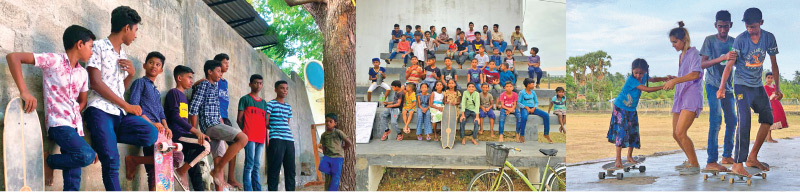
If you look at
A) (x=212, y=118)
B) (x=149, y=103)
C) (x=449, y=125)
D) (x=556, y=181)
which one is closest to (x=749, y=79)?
(x=556, y=181)

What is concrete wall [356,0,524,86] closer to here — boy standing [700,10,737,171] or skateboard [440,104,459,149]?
skateboard [440,104,459,149]

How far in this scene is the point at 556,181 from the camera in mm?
4766

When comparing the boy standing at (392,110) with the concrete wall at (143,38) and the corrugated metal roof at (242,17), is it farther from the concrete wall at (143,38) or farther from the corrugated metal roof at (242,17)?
the corrugated metal roof at (242,17)

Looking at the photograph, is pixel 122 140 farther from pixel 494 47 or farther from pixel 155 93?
pixel 494 47

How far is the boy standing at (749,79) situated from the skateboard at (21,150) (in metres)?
4.32

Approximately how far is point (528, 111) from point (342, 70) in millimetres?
1757

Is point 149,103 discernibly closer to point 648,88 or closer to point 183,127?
point 183,127

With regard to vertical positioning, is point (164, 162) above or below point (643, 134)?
below

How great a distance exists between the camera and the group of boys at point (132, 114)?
290 cm

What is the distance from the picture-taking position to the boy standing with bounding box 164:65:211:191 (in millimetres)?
3977

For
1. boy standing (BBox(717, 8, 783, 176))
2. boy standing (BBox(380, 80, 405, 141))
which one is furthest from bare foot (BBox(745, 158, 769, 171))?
boy standing (BBox(380, 80, 405, 141))

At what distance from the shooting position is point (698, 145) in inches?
169

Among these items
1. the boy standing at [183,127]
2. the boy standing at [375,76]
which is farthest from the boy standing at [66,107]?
the boy standing at [375,76]

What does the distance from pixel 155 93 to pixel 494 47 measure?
474 cm
